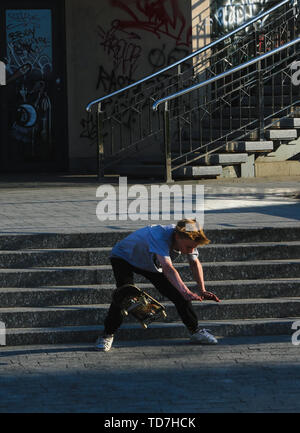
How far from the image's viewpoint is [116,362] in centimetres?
698

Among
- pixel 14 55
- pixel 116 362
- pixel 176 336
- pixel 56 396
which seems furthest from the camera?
pixel 14 55

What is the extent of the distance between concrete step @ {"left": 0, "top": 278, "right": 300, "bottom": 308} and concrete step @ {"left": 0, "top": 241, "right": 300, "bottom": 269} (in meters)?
0.30

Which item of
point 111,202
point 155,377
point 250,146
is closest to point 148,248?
point 155,377

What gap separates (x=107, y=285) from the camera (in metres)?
8.29

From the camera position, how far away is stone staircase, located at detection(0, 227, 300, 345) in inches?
306

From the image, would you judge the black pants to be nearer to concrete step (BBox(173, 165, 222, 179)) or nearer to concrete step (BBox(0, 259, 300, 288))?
concrete step (BBox(0, 259, 300, 288))

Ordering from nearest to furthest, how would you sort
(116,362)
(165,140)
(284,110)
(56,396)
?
(56,396)
(116,362)
(165,140)
(284,110)

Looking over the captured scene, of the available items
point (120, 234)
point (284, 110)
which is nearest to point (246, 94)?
point (284, 110)

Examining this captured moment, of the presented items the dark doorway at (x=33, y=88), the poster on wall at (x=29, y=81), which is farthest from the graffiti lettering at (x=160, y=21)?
the poster on wall at (x=29, y=81)

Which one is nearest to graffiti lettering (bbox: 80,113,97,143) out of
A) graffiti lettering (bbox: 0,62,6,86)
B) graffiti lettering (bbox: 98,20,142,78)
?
graffiti lettering (bbox: 98,20,142,78)

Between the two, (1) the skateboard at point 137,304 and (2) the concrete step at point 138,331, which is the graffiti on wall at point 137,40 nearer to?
(2) the concrete step at point 138,331

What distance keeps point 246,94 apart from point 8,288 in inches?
290

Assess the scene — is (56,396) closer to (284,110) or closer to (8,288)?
(8,288)

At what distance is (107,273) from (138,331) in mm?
815
